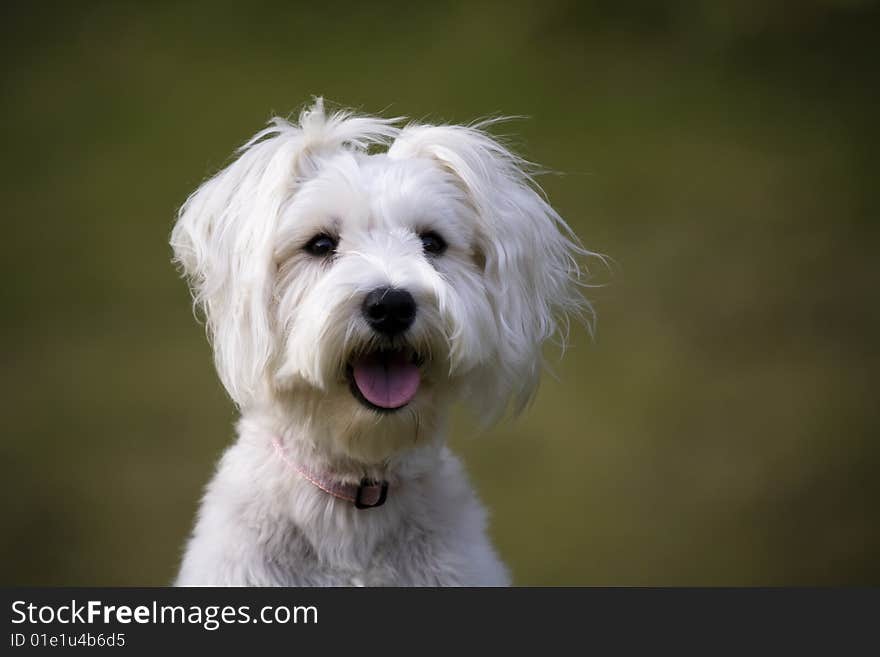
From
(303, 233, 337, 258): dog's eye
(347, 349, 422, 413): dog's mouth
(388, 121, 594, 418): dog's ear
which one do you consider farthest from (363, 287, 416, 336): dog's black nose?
(388, 121, 594, 418): dog's ear

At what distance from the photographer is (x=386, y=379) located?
3.35 meters

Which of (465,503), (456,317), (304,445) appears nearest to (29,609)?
(304,445)

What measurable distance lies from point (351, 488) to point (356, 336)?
58 centimetres

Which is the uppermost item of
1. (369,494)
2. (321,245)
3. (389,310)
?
(321,245)

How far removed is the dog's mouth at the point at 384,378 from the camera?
10.9 ft

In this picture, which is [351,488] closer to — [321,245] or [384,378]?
[384,378]

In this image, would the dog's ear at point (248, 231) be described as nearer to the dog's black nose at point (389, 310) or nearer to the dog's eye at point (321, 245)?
the dog's eye at point (321, 245)

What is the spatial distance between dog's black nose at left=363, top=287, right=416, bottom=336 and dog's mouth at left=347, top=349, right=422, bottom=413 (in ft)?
0.37

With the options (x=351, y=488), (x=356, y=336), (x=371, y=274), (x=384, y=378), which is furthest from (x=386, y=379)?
(x=351, y=488)

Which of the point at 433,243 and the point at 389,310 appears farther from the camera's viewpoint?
the point at 433,243

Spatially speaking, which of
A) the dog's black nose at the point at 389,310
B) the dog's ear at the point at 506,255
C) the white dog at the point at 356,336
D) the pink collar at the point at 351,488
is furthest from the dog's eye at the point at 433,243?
the pink collar at the point at 351,488

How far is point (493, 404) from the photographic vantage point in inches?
147

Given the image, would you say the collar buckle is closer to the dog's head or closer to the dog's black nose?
the dog's head

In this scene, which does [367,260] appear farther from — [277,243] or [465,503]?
[465,503]
